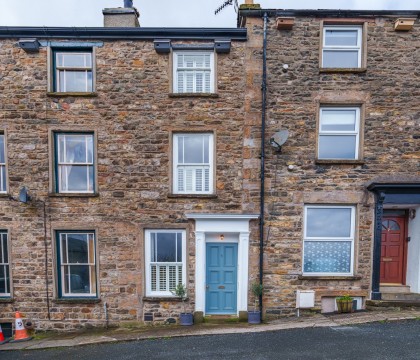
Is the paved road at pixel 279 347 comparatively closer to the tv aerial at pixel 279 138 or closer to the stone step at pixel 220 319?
the stone step at pixel 220 319

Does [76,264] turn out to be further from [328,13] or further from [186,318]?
[328,13]

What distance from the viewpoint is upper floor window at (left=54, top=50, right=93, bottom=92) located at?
8.16m

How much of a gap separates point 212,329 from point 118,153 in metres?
5.24

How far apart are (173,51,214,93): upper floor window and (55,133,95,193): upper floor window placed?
288cm

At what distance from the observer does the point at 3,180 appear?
820cm

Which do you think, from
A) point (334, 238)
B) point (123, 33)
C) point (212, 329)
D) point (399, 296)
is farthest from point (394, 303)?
point (123, 33)

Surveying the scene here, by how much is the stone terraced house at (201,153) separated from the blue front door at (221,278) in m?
0.18

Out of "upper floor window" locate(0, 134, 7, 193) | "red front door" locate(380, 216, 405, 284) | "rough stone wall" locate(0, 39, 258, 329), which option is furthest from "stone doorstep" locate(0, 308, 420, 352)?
"upper floor window" locate(0, 134, 7, 193)

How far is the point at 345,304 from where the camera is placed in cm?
805

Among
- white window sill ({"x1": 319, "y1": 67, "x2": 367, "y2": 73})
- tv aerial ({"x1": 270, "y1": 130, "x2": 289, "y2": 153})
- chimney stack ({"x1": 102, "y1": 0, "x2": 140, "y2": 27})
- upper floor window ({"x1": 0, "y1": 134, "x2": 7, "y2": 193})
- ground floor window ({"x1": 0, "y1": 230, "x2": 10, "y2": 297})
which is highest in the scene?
chimney stack ({"x1": 102, "y1": 0, "x2": 140, "y2": 27})

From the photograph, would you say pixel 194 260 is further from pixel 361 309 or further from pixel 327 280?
pixel 361 309

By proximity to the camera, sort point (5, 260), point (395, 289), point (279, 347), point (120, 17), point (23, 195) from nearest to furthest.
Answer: point (279, 347)
point (23, 195)
point (5, 260)
point (395, 289)
point (120, 17)

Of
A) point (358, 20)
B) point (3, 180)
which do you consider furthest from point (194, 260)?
point (358, 20)

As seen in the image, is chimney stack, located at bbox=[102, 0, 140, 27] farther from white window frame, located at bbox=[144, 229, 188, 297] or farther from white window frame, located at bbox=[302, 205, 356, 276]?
white window frame, located at bbox=[302, 205, 356, 276]
